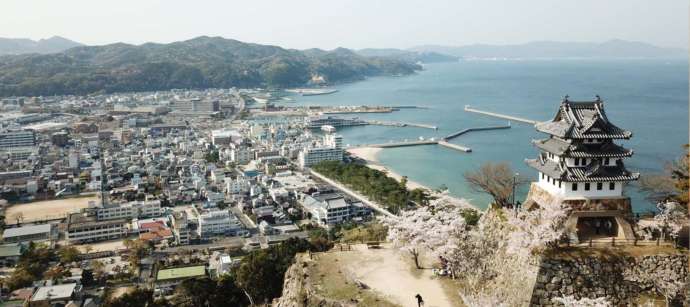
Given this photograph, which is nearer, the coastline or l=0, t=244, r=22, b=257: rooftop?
l=0, t=244, r=22, b=257: rooftop

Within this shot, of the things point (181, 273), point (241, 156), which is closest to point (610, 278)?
point (181, 273)

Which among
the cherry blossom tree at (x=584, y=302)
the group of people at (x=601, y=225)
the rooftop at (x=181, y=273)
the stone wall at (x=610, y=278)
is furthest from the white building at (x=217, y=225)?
the cherry blossom tree at (x=584, y=302)

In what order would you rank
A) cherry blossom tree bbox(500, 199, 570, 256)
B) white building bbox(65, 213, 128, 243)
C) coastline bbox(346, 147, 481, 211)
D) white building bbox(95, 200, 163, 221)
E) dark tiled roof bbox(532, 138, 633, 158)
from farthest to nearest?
coastline bbox(346, 147, 481, 211)
white building bbox(95, 200, 163, 221)
white building bbox(65, 213, 128, 243)
dark tiled roof bbox(532, 138, 633, 158)
cherry blossom tree bbox(500, 199, 570, 256)

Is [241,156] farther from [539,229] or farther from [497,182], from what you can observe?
[539,229]

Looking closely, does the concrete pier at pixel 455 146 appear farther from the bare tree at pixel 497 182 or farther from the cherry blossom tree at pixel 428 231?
the cherry blossom tree at pixel 428 231

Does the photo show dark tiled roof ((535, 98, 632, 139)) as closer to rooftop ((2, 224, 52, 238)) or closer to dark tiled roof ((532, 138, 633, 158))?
dark tiled roof ((532, 138, 633, 158))

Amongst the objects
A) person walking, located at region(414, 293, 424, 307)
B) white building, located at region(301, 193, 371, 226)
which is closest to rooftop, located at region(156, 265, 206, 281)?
white building, located at region(301, 193, 371, 226)

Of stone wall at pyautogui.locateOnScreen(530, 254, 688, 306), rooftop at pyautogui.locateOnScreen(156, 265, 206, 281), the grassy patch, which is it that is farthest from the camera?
rooftop at pyautogui.locateOnScreen(156, 265, 206, 281)
